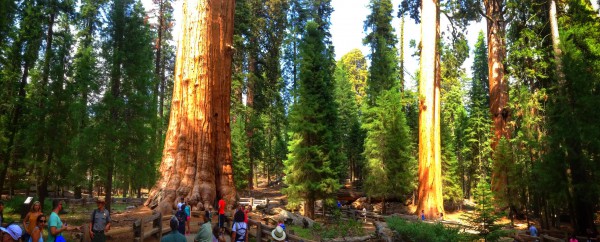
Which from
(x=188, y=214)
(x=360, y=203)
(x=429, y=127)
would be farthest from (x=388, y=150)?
(x=188, y=214)

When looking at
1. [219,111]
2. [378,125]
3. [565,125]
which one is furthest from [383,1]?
[219,111]

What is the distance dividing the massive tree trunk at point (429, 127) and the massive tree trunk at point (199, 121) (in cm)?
925

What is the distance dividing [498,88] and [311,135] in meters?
13.4

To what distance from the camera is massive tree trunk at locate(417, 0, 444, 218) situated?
1834 centimetres

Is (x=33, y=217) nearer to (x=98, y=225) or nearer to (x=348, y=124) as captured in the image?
(x=98, y=225)

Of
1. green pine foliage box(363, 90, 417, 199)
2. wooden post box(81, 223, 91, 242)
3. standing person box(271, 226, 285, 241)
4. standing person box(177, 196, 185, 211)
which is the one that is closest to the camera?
wooden post box(81, 223, 91, 242)

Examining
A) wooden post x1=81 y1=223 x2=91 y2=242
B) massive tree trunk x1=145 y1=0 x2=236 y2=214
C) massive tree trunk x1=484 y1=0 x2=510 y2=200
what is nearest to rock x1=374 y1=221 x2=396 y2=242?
massive tree trunk x1=145 y1=0 x2=236 y2=214

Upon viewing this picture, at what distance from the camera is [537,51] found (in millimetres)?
21094

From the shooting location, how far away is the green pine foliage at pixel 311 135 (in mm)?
23812

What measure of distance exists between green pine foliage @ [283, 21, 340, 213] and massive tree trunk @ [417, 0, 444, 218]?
6633 mm

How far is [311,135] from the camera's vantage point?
24.9 metres

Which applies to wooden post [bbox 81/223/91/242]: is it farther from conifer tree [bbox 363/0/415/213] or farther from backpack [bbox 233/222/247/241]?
conifer tree [bbox 363/0/415/213]

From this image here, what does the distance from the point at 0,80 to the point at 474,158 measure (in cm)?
4634

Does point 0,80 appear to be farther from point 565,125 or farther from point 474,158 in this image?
point 474,158
